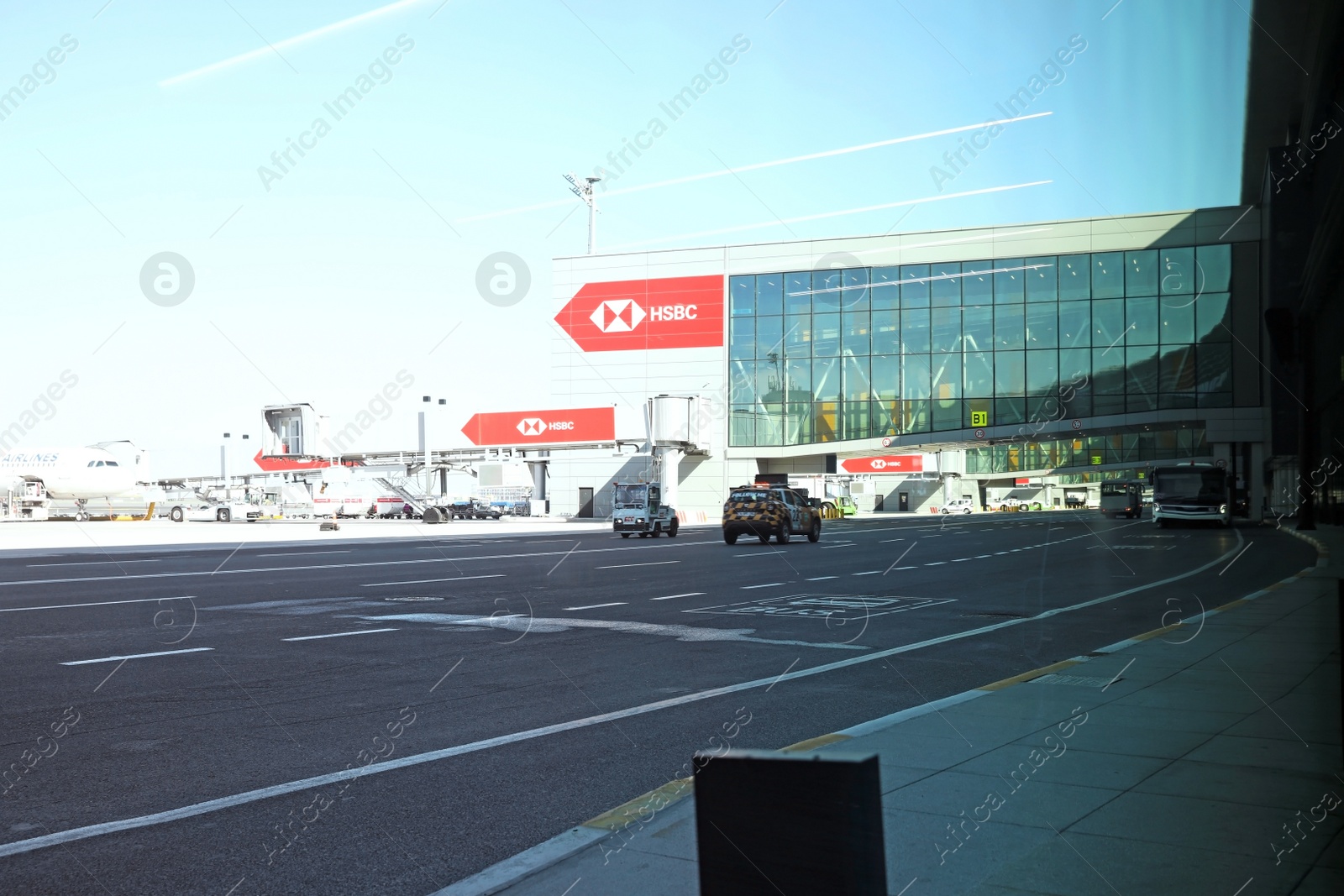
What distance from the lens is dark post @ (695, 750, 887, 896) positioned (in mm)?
2184

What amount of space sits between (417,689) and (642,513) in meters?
33.0

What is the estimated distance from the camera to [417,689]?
29.0ft

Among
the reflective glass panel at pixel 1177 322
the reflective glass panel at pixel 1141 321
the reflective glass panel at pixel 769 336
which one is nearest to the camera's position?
the reflective glass panel at pixel 1177 322

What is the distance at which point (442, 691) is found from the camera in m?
8.75

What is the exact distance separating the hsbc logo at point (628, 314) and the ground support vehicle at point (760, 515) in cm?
3419

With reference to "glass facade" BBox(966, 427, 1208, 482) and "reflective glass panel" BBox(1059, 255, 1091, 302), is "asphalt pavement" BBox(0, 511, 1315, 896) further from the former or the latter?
"glass facade" BBox(966, 427, 1208, 482)

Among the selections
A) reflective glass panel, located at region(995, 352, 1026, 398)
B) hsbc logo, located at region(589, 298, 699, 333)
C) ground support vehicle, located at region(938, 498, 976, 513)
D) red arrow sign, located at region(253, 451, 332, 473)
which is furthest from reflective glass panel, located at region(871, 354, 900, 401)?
red arrow sign, located at region(253, 451, 332, 473)

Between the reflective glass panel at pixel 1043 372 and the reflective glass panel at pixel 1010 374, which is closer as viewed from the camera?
the reflective glass panel at pixel 1043 372

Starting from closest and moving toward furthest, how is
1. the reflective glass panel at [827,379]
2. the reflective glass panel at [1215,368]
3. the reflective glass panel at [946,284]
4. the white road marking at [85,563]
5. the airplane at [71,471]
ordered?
the white road marking at [85,563] → the airplane at [71,471] → the reflective glass panel at [1215,368] → the reflective glass panel at [946,284] → the reflective glass panel at [827,379]

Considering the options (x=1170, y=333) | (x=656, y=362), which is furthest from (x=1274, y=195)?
(x=656, y=362)

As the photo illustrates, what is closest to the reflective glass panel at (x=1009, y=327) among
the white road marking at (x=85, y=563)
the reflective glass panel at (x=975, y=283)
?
the reflective glass panel at (x=975, y=283)

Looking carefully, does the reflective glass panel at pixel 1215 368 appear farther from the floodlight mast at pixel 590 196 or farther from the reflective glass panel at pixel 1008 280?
the floodlight mast at pixel 590 196

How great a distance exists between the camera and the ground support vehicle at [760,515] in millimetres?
34625

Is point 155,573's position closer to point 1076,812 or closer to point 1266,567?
point 1076,812
